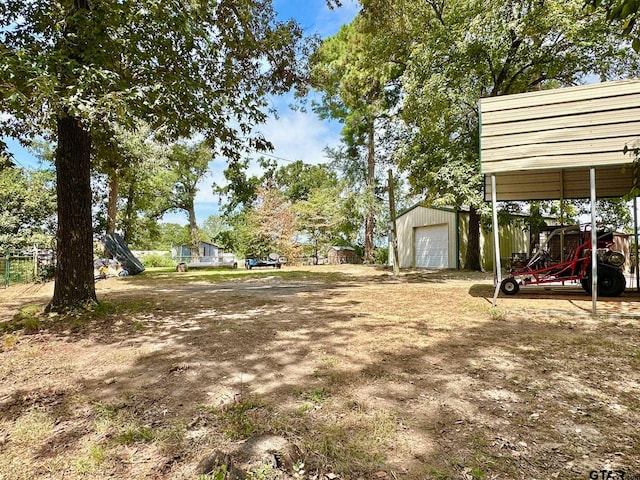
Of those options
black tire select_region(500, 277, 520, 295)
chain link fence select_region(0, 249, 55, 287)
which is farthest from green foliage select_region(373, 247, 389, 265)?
chain link fence select_region(0, 249, 55, 287)

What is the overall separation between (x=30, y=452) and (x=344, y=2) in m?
7.76

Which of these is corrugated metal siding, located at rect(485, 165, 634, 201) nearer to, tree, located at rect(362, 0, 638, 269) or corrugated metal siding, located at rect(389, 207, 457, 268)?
tree, located at rect(362, 0, 638, 269)

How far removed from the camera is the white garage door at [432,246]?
52.1 feet

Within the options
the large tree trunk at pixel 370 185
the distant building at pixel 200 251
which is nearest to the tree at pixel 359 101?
the large tree trunk at pixel 370 185

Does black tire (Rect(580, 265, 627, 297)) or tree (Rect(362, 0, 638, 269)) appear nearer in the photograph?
black tire (Rect(580, 265, 627, 297))

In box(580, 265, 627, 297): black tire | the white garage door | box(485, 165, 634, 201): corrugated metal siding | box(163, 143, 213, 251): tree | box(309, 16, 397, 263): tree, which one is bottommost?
box(580, 265, 627, 297): black tire

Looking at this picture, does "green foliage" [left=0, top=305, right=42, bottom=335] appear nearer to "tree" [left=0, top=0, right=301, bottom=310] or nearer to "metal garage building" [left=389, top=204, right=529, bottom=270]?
"tree" [left=0, top=0, right=301, bottom=310]

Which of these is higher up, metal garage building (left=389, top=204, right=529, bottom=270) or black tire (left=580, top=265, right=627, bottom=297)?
metal garage building (left=389, top=204, right=529, bottom=270)

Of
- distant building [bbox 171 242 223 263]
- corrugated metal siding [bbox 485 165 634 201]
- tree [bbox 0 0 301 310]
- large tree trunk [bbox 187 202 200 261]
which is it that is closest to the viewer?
tree [bbox 0 0 301 310]

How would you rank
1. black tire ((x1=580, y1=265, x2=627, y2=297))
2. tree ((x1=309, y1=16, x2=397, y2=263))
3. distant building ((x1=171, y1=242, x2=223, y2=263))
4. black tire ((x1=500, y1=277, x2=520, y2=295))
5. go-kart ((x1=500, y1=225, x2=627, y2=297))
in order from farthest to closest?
distant building ((x1=171, y1=242, x2=223, y2=263)) → tree ((x1=309, y1=16, x2=397, y2=263)) → black tire ((x1=500, y1=277, x2=520, y2=295)) → black tire ((x1=580, y1=265, x2=627, y2=297)) → go-kart ((x1=500, y1=225, x2=627, y2=297))

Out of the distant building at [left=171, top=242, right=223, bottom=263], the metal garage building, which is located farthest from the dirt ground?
the distant building at [left=171, top=242, right=223, bottom=263]

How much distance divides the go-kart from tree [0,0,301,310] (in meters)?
5.63

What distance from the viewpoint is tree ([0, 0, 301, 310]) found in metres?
3.79

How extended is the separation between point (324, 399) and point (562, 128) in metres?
5.29
